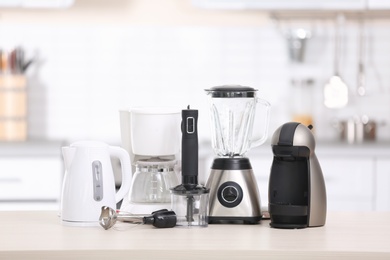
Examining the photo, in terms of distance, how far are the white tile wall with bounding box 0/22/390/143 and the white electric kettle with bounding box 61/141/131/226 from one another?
8.31 feet

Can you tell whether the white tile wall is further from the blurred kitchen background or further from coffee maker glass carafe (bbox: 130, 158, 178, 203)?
coffee maker glass carafe (bbox: 130, 158, 178, 203)

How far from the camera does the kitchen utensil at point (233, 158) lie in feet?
7.91

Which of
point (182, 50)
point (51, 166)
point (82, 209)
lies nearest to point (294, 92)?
point (182, 50)

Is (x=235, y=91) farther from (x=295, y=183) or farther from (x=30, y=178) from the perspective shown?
(x=30, y=178)

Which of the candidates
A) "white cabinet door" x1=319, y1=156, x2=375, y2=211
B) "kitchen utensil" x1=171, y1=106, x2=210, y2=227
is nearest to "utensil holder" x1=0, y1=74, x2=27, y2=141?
"white cabinet door" x1=319, y1=156, x2=375, y2=211

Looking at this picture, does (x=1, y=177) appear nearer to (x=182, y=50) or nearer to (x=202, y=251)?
(x=182, y=50)

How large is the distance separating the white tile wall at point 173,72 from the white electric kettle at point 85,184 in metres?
2.53

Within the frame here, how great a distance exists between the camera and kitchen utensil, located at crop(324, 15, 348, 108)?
4859 mm

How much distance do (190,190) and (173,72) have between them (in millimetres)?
2647

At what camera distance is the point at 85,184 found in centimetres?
236

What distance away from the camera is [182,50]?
16.2ft

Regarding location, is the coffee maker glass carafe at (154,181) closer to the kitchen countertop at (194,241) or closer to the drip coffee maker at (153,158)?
the drip coffee maker at (153,158)

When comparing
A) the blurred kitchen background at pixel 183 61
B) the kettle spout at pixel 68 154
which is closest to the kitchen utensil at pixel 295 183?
Answer: the kettle spout at pixel 68 154

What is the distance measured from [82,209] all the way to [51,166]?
194 centimetres
